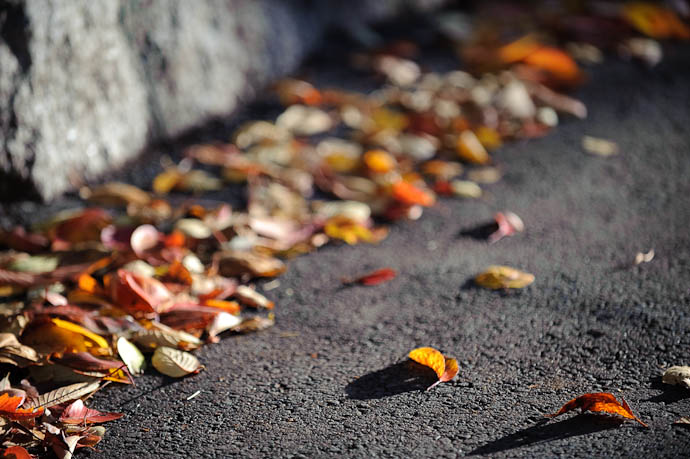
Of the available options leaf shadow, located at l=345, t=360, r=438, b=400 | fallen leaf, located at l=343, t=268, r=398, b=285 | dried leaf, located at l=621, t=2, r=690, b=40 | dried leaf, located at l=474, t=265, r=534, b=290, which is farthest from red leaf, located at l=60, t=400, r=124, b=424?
dried leaf, located at l=621, t=2, r=690, b=40

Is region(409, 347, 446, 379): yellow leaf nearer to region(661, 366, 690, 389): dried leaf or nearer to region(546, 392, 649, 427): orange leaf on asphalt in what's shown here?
region(546, 392, 649, 427): orange leaf on asphalt

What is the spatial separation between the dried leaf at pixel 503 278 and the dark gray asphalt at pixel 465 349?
0.03 m

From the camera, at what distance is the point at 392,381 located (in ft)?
4.66

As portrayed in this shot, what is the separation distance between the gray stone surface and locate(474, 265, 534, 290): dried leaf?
1.39 meters

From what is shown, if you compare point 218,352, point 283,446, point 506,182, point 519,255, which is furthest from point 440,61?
point 283,446

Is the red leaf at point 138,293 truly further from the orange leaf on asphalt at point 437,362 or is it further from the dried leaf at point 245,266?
the orange leaf on asphalt at point 437,362

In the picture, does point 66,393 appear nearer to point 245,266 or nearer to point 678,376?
point 245,266

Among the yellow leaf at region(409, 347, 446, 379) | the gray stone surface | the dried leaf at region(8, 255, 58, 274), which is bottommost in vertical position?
the yellow leaf at region(409, 347, 446, 379)

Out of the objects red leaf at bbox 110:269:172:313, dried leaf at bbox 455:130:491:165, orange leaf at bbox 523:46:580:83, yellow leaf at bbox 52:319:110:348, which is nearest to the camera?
yellow leaf at bbox 52:319:110:348

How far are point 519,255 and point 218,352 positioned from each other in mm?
909

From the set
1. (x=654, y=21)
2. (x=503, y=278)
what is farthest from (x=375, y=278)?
(x=654, y=21)

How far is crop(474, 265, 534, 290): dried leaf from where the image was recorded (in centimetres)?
177

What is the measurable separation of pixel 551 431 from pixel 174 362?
Result: 2.59 ft

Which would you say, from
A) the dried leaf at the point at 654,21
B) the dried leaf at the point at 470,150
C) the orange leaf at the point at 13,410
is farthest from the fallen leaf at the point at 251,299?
the dried leaf at the point at 654,21
